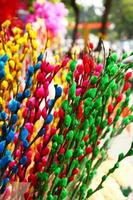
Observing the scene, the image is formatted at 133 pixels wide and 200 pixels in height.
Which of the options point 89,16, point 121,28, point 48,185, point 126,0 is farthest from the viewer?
point 89,16

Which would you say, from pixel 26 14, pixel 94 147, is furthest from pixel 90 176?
pixel 26 14

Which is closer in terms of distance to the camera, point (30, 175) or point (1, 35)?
point (30, 175)

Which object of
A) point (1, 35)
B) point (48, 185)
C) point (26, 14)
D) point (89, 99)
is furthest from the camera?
point (26, 14)

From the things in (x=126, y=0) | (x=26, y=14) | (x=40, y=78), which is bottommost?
(x=40, y=78)

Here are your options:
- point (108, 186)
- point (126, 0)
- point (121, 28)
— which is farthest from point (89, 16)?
point (108, 186)

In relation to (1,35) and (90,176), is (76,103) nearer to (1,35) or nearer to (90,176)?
(90,176)

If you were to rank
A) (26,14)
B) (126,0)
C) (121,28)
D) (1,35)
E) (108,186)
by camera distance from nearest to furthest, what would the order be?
(1,35)
(108,186)
(26,14)
(126,0)
(121,28)

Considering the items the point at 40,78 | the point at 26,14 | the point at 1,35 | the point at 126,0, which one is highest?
the point at 126,0

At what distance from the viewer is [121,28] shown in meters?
67.2

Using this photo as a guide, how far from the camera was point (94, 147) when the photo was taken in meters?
1.69

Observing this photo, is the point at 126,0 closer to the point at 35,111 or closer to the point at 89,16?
the point at 89,16

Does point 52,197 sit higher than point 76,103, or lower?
lower

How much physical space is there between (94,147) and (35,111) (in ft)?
0.73

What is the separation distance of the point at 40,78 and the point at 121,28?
218 ft
